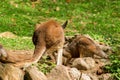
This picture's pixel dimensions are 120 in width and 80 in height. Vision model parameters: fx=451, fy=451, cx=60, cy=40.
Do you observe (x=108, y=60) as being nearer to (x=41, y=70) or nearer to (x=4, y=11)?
(x=41, y=70)

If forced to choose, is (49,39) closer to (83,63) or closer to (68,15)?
(83,63)

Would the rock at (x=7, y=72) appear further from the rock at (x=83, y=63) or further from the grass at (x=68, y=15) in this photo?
the grass at (x=68, y=15)

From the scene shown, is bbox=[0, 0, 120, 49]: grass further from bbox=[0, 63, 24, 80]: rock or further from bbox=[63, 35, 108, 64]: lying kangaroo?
bbox=[0, 63, 24, 80]: rock

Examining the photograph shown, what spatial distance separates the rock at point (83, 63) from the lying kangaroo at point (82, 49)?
1.09 ft

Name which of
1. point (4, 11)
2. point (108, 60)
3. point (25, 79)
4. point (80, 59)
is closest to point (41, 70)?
point (25, 79)

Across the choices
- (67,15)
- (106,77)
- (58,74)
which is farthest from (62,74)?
(67,15)

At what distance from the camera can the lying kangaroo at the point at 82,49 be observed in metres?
10.1

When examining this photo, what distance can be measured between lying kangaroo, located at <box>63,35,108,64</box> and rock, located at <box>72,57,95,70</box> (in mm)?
332

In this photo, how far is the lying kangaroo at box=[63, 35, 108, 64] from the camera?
10055mm

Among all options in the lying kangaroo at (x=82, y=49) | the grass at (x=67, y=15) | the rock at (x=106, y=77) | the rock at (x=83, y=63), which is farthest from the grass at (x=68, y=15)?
the rock at (x=106, y=77)

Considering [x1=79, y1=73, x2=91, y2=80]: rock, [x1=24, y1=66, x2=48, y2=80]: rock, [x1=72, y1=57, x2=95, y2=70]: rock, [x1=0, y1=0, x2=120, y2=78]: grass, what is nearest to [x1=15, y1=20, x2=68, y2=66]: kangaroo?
[x1=72, y1=57, x2=95, y2=70]: rock

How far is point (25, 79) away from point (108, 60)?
2.40 meters

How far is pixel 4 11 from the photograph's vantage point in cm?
2028

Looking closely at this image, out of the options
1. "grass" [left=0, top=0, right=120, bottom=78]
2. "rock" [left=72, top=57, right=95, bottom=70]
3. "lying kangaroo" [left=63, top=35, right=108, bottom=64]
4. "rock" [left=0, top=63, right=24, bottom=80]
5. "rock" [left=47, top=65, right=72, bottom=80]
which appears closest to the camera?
"rock" [left=0, top=63, right=24, bottom=80]
